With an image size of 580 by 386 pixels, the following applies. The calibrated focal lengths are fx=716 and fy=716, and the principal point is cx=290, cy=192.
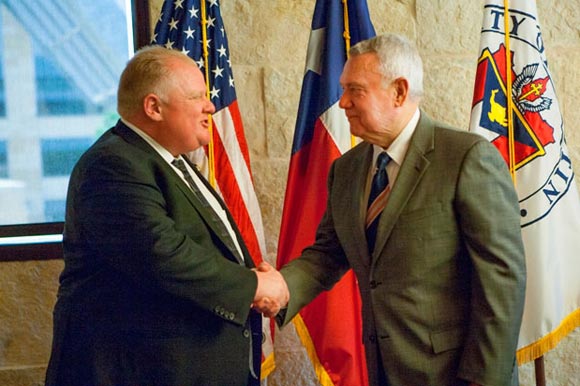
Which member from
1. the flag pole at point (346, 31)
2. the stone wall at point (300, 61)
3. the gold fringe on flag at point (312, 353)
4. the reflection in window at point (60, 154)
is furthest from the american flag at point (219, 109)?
the reflection in window at point (60, 154)

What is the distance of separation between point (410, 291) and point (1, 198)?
2020mm

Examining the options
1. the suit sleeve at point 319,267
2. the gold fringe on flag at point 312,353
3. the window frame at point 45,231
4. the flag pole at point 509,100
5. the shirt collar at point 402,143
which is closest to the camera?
the shirt collar at point 402,143

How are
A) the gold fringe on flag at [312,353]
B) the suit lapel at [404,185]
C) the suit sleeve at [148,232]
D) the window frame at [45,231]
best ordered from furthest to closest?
the window frame at [45,231]
the gold fringe on flag at [312,353]
the suit lapel at [404,185]
the suit sleeve at [148,232]

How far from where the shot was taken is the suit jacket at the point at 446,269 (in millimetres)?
1832

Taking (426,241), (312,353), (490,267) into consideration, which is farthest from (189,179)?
(312,353)

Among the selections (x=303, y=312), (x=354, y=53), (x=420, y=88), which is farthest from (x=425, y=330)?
(x=303, y=312)

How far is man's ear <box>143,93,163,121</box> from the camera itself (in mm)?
1962

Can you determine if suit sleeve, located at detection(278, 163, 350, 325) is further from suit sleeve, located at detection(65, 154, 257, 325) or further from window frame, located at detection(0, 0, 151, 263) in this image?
window frame, located at detection(0, 0, 151, 263)

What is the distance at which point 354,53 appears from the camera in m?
2.08

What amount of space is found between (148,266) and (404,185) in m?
Answer: 0.71

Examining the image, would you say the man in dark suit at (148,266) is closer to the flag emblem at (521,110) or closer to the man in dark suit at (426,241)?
Result: the man in dark suit at (426,241)

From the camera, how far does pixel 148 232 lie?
1783mm

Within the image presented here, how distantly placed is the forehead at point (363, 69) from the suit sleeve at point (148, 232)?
60 cm

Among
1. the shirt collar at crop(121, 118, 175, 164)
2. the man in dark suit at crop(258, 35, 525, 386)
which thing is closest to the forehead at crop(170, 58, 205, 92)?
the shirt collar at crop(121, 118, 175, 164)
